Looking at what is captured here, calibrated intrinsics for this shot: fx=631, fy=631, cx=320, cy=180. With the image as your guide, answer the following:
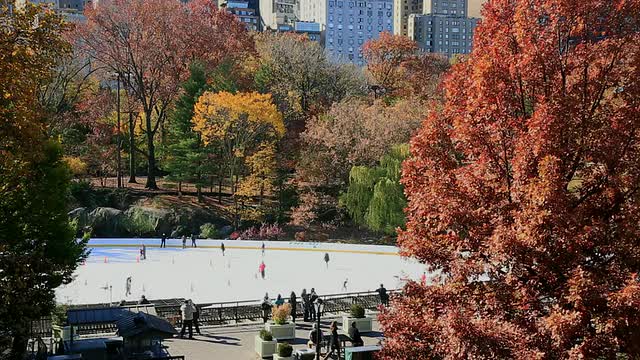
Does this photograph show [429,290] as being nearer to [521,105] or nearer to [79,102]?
[521,105]

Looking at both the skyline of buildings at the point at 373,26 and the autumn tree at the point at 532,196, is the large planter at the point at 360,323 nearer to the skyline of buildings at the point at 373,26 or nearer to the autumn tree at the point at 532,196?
the autumn tree at the point at 532,196

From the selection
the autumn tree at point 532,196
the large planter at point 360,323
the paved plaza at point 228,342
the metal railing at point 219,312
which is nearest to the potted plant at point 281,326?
the paved plaza at point 228,342

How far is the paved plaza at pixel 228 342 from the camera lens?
17172 millimetres

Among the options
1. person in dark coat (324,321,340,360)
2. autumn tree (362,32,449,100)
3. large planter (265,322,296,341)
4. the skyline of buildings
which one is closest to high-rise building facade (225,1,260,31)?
the skyline of buildings

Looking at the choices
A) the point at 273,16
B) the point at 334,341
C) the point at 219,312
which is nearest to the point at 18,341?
the point at 334,341

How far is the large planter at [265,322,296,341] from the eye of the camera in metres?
18.8

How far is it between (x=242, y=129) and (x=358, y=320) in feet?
107

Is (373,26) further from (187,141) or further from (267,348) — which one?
(267,348)

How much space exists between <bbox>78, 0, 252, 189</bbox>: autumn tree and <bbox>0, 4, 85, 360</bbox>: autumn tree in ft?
130

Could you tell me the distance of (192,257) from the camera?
38.4 meters

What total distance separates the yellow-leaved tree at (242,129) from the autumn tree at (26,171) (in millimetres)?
32861

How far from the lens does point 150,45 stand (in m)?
54.4

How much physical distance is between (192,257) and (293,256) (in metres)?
6.22

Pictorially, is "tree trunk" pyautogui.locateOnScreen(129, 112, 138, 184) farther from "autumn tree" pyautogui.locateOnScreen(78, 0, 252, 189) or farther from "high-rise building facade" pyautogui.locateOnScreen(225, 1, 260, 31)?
"high-rise building facade" pyautogui.locateOnScreen(225, 1, 260, 31)
